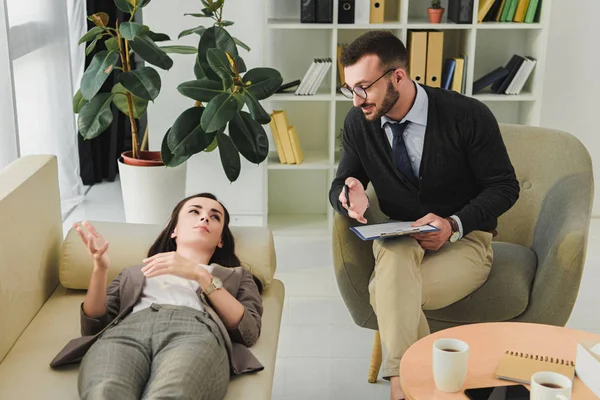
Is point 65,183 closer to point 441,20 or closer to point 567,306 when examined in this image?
point 441,20

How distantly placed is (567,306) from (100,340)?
1391 mm

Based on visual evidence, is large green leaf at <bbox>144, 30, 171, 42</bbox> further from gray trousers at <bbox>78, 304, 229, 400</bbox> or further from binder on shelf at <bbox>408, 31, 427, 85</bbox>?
gray trousers at <bbox>78, 304, 229, 400</bbox>

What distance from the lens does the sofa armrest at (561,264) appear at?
97.0 inches

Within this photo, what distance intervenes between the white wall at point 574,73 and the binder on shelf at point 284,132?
1.40 meters

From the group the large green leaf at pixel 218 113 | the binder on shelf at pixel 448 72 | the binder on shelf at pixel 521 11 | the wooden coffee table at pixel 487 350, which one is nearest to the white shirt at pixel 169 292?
the wooden coffee table at pixel 487 350

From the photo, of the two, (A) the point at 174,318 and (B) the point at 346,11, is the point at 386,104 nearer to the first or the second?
(A) the point at 174,318

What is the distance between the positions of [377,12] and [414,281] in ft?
6.58

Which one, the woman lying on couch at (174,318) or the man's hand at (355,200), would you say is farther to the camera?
the man's hand at (355,200)

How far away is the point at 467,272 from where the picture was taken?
2514 mm

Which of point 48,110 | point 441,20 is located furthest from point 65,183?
point 441,20

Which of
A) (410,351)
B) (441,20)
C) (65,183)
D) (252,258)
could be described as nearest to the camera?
(410,351)

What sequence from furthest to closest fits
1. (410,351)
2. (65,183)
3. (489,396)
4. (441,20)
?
1. (65,183)
2. (441,20)
3. (410,351)
4. (489,396)

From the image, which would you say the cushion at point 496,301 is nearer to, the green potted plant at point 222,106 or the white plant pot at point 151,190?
the green potted plant at point 222,106

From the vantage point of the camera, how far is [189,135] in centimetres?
333
